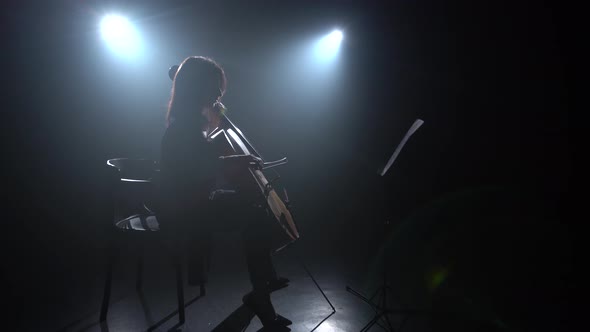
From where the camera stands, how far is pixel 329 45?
12.4ft

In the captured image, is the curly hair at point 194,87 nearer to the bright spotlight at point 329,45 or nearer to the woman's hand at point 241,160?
the woman's hand at point 241,160

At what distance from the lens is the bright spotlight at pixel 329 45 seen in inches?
145

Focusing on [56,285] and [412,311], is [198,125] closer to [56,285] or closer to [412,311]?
[412,311]

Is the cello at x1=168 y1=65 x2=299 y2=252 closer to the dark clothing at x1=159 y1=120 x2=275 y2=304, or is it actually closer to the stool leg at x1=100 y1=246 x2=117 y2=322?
the dark clothing at x1=159 y1=120 x2=275 y2=304

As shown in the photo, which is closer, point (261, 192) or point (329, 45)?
point (261, 192)

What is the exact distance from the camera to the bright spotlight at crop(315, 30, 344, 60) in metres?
3.67

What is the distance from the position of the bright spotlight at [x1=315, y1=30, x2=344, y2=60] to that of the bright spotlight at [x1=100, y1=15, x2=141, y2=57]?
6.19 feet

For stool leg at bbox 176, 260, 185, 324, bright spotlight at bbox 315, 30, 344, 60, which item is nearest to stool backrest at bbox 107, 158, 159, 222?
stool leg at bbox 176, 260, 185, 324

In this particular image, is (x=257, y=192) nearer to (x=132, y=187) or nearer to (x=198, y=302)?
(x=132, y=187)

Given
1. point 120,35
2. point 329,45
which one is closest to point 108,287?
point 120,35

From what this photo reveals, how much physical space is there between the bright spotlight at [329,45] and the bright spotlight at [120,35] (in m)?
1.89

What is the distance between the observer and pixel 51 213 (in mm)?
2707

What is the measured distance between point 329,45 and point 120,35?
6.98 feet

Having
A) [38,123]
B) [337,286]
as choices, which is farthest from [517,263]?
[38,123]
